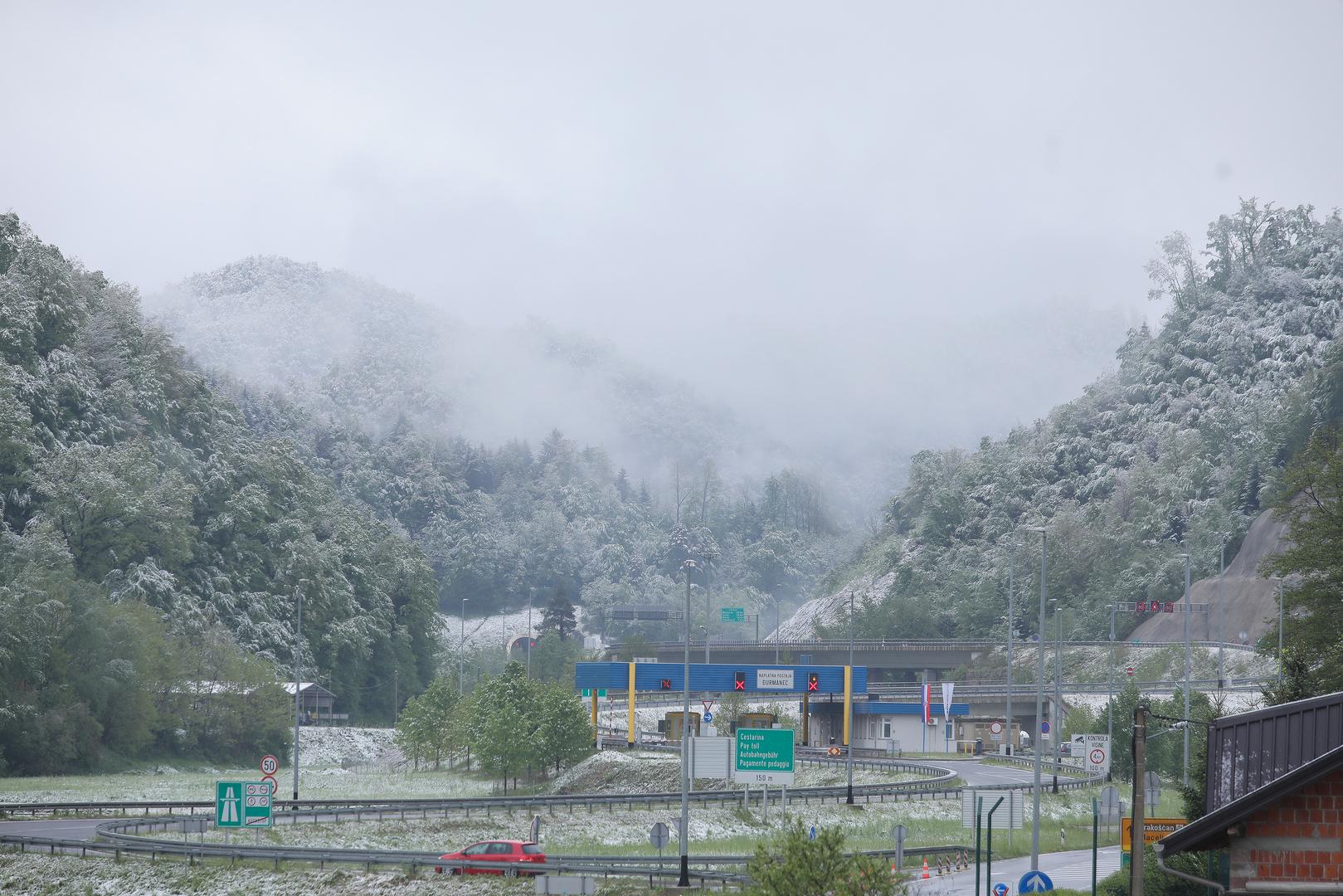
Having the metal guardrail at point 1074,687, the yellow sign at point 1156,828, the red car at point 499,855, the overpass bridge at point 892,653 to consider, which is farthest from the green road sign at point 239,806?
the overpass bridge at point 892,653

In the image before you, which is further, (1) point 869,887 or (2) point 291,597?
(2) point 291,597

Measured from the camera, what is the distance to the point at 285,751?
114m

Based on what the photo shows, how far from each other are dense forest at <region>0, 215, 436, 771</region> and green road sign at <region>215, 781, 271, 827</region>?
52.9m

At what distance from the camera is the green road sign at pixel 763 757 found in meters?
54.0

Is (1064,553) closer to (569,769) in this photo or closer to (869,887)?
(569,769)

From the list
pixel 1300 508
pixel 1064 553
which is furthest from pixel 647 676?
pixel 1064 553

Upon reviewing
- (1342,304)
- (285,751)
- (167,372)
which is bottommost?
(285,751)

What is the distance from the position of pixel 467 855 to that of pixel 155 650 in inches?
Result: 2720

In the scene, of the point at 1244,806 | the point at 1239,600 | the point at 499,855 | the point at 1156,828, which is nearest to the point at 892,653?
the point at 1239,600

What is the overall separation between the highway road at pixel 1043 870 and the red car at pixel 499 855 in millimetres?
11130

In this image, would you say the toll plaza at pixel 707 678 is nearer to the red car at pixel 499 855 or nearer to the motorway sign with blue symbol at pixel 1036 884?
the red car at pixel 499 855

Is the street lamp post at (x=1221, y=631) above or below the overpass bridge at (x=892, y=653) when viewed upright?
above

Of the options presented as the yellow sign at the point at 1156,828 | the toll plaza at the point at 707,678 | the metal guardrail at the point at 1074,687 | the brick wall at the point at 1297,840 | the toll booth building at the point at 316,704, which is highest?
the brick wall at the point at 1297,840

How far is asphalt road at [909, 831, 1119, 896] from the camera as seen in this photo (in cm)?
4247
